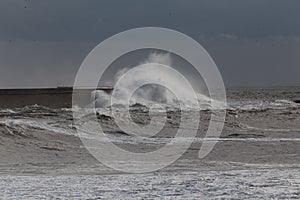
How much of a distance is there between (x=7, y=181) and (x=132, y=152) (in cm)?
806

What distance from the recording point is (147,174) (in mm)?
13266

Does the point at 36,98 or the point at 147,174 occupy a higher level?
the point at 36,98

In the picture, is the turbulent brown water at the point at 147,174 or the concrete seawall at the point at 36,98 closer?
the turbulent brown water at the point at 147,174

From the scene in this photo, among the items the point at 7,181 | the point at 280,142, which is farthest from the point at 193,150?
the point at 7,181

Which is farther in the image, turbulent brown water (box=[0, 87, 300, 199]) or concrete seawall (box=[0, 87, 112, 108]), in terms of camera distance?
concrete seawall (box=[0, 87, 112, 108])

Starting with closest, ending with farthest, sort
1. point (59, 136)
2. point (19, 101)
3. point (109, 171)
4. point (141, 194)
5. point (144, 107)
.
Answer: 1. point (141, 194)
2. point (109, 171)
3. point (59, 136)
4. point (144, 107)
5. point (19, 101)

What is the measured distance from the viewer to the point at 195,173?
12.9 m

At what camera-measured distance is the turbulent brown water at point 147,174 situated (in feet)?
34.7

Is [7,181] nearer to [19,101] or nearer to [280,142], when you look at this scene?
[280,142]

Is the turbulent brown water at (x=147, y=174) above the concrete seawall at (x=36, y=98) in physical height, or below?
below

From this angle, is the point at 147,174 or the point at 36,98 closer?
the point at 147,174

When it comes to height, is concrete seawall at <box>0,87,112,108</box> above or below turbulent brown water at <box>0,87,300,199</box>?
above

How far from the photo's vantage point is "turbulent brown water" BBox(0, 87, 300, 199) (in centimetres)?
1058

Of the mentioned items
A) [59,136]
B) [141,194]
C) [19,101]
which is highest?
[19,101]
